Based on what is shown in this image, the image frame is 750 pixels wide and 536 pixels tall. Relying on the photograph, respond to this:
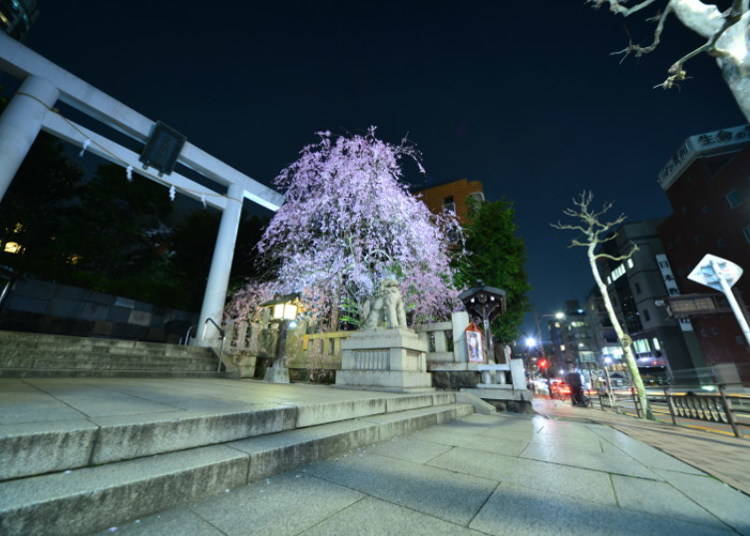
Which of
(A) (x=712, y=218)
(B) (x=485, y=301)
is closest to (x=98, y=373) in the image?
(B) (x=485, y=301)

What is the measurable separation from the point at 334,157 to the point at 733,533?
13678mm

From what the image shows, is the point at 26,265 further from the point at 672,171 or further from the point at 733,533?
the point at 672,171

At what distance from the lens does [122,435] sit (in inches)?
70.5

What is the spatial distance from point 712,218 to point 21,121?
4583 cm

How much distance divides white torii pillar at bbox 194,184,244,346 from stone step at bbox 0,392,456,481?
38.8 ft

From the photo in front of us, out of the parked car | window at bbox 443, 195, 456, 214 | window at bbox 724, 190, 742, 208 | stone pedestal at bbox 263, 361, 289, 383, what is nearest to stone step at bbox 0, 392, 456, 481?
stone pedestal at bbox 263, 361, 289, 383

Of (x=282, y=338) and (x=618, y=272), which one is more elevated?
(x=618, y=272)

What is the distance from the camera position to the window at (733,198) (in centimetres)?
2291

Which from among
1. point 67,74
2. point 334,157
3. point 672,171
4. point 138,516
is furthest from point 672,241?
point 67,74

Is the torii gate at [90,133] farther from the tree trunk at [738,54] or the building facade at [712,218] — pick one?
the building facade at [712,218]

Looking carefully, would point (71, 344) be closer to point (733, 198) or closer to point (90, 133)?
point (90, 133)

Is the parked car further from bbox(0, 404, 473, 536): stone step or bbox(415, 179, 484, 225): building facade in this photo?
bbox(0, 404, 473, 536): stone step

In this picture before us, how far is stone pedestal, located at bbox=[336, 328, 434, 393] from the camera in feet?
21.1

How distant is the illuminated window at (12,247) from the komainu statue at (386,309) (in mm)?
16179
